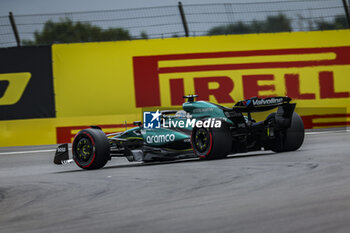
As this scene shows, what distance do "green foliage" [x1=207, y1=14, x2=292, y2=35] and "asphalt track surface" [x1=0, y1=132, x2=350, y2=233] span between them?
824 centimetres

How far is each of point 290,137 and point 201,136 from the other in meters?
1.56

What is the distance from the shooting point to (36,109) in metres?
16.3

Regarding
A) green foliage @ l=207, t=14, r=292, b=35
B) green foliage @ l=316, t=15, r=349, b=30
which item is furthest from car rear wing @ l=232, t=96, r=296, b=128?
green foliage @ l=316, t=15, r=349, b=30

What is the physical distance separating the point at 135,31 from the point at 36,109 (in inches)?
133

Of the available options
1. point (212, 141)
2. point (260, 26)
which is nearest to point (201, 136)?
point (212, 141)

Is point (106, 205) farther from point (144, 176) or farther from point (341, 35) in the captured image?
point (341, 35)

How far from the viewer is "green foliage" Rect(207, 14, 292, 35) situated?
17.5 m

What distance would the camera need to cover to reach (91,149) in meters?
9.95

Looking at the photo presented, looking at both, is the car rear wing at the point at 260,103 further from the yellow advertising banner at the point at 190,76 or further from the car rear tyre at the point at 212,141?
the yellow advertising banner at the point at 190,76

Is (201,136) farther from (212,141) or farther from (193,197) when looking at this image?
(193,197)

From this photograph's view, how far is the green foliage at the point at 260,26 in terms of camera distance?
1745 cm

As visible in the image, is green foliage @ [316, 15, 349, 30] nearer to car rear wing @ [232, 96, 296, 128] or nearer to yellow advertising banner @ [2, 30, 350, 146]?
yellow advertising banner @ [2, 30, 350, 146]

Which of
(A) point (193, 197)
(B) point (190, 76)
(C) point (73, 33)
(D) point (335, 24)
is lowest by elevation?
(A) point (193, 197)

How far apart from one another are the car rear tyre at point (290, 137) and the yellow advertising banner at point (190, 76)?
250 inches
